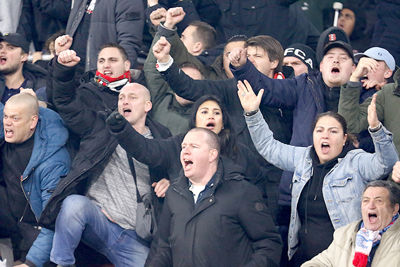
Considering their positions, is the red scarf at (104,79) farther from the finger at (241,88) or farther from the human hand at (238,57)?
the finger at (241,88)

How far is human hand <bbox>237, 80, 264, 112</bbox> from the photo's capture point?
30.9 feet

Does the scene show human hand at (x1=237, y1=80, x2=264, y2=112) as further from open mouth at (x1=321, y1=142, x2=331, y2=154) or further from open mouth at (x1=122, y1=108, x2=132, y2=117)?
open mouth at (x1=122, y1=108, x2=132, y2=117)

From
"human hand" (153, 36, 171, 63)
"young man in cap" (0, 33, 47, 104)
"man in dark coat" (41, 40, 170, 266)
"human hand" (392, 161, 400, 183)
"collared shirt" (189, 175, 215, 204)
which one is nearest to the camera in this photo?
"human hand" (392, 161, 400, 183)

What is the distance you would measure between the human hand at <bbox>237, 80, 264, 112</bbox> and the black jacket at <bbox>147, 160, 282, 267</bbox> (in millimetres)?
755

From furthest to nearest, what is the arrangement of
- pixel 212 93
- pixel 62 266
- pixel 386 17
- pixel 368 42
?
pixel 368 42
pixel 386 17
pixel 212 93
pixel 62 266

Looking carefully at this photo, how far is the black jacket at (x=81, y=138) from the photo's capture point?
971cm

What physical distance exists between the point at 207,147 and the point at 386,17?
4.23 meters

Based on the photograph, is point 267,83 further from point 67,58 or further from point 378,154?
point 67,58

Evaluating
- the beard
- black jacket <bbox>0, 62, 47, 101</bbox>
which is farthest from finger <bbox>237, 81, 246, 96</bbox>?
the beard

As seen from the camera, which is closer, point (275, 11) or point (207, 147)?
point (207, 147)

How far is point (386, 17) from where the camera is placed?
12.5 m

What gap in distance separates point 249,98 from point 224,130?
52cm

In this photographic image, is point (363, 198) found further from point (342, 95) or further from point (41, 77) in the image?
point (41, 77)

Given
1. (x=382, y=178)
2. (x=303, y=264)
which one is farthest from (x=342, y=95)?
(x=303, y=264)
